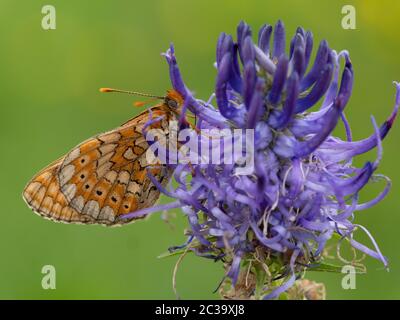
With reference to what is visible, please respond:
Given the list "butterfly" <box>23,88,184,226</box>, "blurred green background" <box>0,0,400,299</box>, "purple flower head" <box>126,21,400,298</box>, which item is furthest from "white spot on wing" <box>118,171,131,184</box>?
"blurred green background" <box>0,0,400,299</box>

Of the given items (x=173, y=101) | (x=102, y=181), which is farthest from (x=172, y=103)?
(x=102, y=181)

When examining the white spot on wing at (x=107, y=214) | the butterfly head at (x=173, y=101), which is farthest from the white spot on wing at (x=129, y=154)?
the butterfly head at (x=173, y=101)

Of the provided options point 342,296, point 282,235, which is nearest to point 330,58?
point 282,235

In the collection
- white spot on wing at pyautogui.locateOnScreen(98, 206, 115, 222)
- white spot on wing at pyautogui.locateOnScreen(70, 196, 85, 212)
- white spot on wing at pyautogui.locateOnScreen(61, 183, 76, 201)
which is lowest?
white spot on wing at pyautogui.locateOnScreen(98, 206, 115, 222)

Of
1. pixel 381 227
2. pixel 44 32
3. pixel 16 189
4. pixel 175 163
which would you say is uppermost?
pixel 44 32

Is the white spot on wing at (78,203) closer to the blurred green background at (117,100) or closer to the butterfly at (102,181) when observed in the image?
the butterfly at (102,181)

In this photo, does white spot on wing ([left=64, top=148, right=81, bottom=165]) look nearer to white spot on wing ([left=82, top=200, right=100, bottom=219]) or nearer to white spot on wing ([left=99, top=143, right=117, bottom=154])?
white spot on wing ([left=99, top=143, right=117, bottom=154])

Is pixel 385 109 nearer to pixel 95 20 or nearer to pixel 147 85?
pixel 147 85
